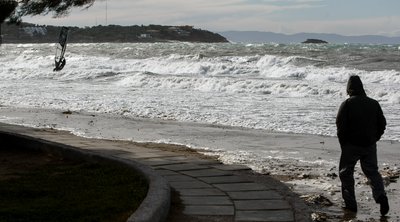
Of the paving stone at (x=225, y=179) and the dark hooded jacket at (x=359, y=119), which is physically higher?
the dark hooded jacket at (x=359, y=119)

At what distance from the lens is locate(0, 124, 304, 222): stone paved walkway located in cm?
597

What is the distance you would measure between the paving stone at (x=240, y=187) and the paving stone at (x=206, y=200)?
0.46m

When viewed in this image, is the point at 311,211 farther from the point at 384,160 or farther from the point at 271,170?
the point at 384,160

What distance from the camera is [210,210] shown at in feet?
19.8

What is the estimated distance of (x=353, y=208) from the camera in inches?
264

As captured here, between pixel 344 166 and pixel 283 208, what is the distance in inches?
40.6

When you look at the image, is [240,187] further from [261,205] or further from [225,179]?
[261,205]

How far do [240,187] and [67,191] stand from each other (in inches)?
77.4

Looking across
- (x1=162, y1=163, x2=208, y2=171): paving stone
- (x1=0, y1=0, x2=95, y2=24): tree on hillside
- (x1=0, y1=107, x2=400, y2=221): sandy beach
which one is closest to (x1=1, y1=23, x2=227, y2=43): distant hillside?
(x1=0, y1=107, x2=400, y2=221): sandy beach

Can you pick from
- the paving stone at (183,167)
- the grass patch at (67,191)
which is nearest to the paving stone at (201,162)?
the paving stone at (183,167)

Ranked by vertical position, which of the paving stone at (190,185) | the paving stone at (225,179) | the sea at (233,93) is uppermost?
the paving stone at (190,185)

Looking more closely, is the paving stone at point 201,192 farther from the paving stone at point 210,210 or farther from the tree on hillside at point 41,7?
the tree on hillside at point 41,7

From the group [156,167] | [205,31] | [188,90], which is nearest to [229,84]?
[188,90]

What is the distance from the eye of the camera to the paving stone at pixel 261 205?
243 inches
